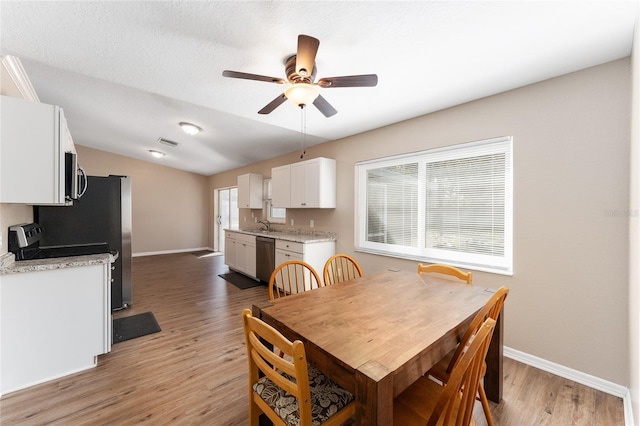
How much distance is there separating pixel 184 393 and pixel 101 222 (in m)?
2.56

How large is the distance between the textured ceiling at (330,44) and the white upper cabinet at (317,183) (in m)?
1.03

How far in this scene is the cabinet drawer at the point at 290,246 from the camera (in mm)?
3748

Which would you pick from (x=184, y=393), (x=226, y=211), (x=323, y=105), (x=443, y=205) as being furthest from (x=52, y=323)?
(x=226, y=211)

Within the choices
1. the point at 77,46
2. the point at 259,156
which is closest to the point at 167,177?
the point at 259,156

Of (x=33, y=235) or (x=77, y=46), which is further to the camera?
(x=33, y=235)

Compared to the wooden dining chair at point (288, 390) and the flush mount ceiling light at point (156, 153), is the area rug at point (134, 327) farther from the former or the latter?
the flush mount ceiling light at point (156, 153)

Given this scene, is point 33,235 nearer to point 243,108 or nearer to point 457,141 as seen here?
point 243,108

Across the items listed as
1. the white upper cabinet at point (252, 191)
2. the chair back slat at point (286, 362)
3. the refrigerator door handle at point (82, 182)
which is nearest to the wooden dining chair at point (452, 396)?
the chair back slat at point (286, 362)

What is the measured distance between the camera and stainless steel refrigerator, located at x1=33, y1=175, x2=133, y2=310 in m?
2.98

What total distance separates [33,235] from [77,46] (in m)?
1.84

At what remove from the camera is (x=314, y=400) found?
1.18 meters

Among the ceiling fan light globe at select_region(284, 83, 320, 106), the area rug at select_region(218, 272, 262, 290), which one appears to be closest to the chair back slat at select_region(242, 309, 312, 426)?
the ceiling fan light globe at select_region(284, 83, 320, 106)

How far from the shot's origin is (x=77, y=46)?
6.60 feet

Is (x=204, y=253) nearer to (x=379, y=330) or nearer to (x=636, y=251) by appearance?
(x=379, y=330)
